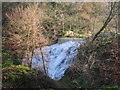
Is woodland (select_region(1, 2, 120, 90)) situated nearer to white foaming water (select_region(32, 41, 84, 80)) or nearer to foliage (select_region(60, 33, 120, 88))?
foliage (select_region(60, 33, 120, 88))

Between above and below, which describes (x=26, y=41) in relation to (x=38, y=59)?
above

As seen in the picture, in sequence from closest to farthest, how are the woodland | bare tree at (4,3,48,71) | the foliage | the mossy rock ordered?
the mossy rock, the woodland, the foliage, bare tree at (4,3,48,71)

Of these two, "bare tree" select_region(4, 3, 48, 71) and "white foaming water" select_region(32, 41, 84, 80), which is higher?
"bare tree" select_region(4, 3, 48, 71)

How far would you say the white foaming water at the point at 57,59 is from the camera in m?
11.6

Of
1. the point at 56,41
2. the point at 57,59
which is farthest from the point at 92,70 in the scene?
the point at 56,41

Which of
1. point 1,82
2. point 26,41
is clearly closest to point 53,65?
point 26,41

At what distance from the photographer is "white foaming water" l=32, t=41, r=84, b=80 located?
1159 centimetres

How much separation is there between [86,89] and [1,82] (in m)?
4.04

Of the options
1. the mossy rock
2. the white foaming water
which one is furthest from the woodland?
the white foaming water

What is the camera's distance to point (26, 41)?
12.7 metres

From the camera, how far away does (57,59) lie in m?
13.7

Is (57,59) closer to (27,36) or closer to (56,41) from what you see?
(27,36)

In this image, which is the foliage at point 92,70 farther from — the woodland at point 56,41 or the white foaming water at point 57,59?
the white foaming water at point 57,59

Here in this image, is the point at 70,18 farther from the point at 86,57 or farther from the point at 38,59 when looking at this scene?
the point at 86,57
